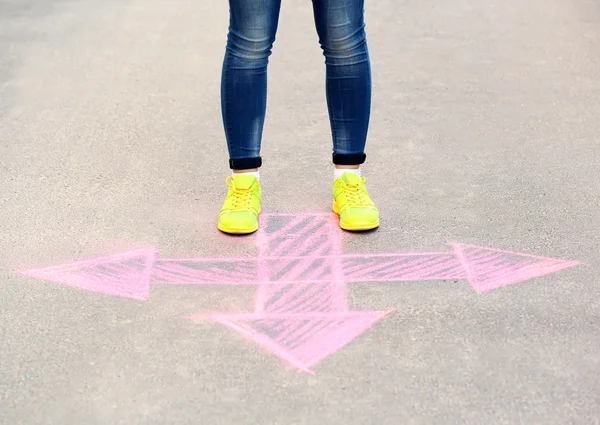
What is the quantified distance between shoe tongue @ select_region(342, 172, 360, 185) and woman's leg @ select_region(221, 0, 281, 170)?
0.33 m

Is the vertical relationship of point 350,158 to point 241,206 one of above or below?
above

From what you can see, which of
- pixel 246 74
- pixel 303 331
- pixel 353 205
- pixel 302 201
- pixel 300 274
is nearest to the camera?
pixel 303 331

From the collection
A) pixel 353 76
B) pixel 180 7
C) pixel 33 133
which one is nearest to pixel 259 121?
pixel 353 76

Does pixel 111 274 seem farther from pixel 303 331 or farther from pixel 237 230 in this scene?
pixel 303 331

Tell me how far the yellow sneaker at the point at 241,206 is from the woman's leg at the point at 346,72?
0.34 m

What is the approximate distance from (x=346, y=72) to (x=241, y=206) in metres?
0.62

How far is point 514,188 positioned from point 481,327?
3.78ft

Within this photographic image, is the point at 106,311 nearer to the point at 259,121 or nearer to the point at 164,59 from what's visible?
the point at 259,121

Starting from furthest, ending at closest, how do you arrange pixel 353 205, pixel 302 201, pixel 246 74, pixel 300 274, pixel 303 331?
pixel 302 201, pixel 353 205, pixel 246 74, pixel 300 274, pixel 303 331

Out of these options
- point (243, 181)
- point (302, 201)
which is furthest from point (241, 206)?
point (302, 201)

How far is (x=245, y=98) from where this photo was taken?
3252 mm

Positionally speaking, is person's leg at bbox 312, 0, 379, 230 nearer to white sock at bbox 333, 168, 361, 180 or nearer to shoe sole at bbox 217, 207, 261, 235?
white sock at bbox 333, 168, 361, 180

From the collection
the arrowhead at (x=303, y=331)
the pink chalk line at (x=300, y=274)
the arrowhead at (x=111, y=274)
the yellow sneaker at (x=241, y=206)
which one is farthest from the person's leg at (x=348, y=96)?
the arrowhead at (x=111, y=274)

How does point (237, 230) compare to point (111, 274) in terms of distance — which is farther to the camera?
Result: point (237, 230)
